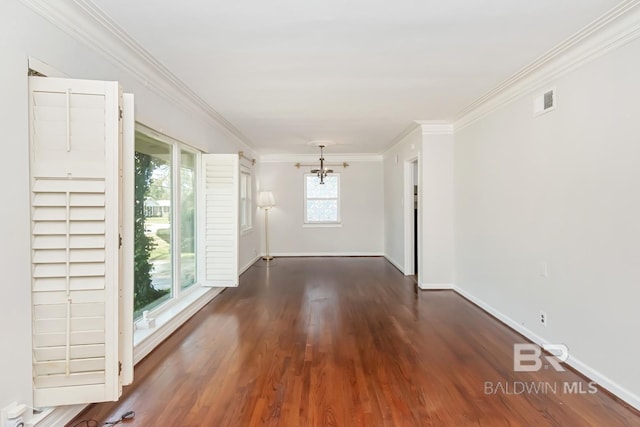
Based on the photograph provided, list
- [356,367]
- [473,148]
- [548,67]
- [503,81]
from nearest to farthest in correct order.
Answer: [356,367], [548,67], [503,81], [473,148]

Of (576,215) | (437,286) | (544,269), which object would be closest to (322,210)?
(437,286)

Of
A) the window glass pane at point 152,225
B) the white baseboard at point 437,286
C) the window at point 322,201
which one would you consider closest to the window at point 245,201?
the window at point 322,201

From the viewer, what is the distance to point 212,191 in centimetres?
425

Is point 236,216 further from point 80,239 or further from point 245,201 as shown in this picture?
point 80,239

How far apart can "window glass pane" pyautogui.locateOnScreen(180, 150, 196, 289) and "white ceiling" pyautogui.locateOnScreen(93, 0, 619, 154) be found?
79 cm

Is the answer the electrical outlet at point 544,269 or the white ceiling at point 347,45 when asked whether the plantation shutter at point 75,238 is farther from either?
the electrical outlet at point 544,269

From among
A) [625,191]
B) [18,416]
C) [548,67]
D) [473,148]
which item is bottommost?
[18,416]

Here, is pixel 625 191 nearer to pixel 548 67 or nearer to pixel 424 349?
pixel 548 67

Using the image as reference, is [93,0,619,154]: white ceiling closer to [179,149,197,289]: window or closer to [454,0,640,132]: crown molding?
[454,0,640,132]: crown molding

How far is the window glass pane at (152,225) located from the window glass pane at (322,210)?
A: 15.5 ft

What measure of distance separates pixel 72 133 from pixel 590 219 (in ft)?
10.9

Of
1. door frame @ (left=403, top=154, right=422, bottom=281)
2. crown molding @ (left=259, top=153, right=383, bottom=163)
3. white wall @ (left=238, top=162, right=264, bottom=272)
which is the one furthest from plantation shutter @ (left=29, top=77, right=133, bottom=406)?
crown molding @ (left=259, top=153, right=383, bottom=163)

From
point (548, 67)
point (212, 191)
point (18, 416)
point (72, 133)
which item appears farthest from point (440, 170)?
point (18, 416)

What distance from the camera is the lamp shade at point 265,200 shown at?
24.4 ft
